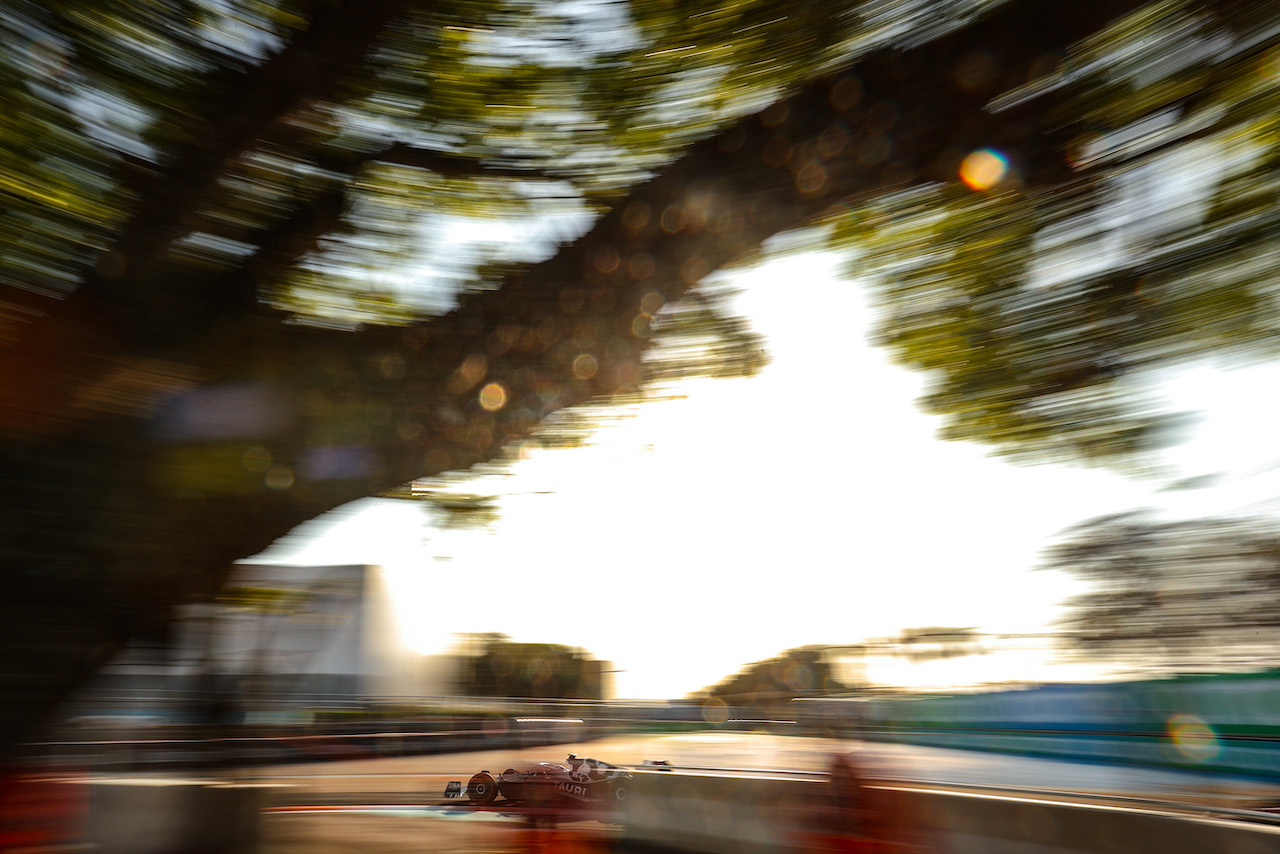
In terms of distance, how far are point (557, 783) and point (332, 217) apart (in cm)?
691

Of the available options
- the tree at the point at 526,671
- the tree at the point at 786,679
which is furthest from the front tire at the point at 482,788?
the tree at the point at 786,679

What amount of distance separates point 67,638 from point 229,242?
90 centimetres

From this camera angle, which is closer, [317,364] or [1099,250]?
[317,364]

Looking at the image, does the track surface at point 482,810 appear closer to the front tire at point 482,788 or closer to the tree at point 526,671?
the front tire at point 482,788

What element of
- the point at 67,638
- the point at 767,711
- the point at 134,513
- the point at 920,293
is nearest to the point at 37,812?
the point at 67,638

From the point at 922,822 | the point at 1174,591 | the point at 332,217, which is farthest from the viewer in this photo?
the point at 922,822

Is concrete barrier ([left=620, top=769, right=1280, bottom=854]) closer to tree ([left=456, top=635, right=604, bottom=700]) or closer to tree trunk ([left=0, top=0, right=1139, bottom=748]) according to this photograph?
tree ([left=456, top=635, right=604, bottom=700])

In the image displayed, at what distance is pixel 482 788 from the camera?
29.6 ft

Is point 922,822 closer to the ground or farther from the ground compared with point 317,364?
closer to the ground

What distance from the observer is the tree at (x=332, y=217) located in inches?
69.1

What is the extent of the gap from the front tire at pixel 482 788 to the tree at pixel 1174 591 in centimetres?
710

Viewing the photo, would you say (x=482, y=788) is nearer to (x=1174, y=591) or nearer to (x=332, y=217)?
(x=1174, y=591)

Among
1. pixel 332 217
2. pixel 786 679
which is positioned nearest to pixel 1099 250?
pixel 332 217

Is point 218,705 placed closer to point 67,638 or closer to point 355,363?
point 67,638
